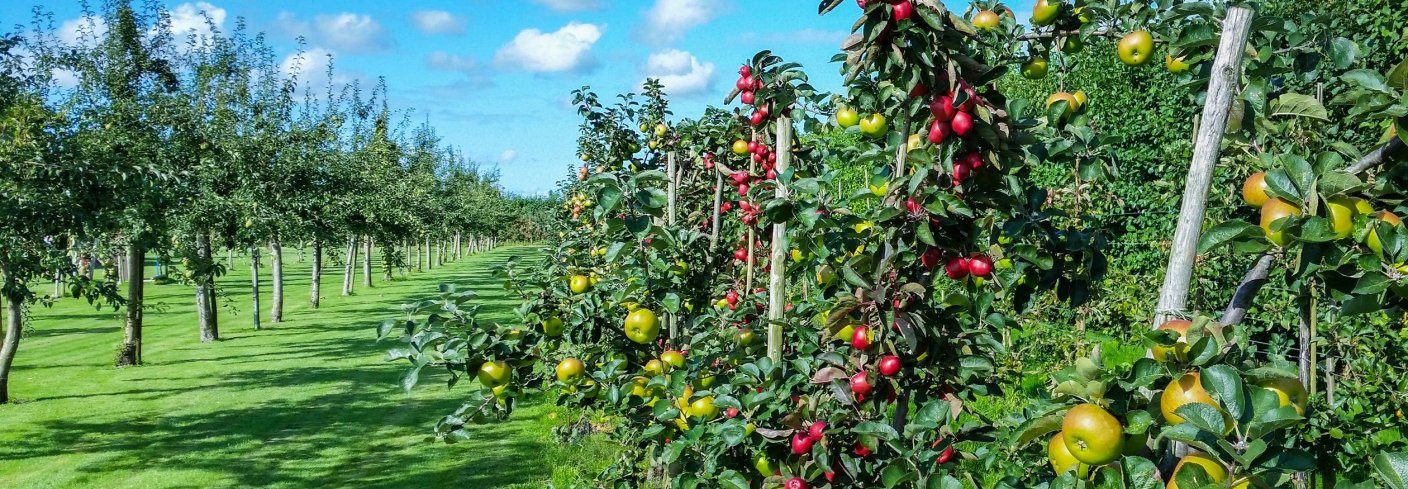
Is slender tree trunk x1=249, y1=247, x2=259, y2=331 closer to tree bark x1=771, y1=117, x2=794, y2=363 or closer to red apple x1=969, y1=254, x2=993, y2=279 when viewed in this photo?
tree bark x1=771, y1=117, x2=794, y2=363

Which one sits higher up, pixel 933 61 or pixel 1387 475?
pixel 933 61

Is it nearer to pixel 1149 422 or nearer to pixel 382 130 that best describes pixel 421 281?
pixel 382 130

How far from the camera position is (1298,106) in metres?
1.75

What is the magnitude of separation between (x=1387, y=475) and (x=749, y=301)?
8.55 feet

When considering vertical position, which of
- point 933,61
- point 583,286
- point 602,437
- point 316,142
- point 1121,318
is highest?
point 316,142

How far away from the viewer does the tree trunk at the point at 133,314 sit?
12.0m

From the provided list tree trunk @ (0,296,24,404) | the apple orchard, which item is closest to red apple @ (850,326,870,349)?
the apple orchard

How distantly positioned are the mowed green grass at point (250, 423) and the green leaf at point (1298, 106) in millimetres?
4252

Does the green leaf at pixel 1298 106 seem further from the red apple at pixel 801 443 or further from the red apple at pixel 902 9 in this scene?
the red apple at pixel 801 443

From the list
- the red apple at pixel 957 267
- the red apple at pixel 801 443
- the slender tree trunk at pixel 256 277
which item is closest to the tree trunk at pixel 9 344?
the slender tree trunk at pixel 256 277

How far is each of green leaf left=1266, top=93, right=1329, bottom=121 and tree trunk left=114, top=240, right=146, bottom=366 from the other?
1290 centimetres

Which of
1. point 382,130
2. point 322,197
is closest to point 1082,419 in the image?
point 322,197

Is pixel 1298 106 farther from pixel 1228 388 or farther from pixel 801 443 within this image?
pixel 801 443

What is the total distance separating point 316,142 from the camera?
16312 mm
